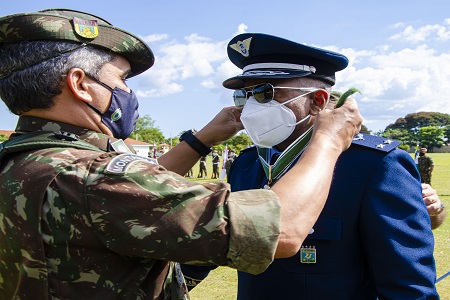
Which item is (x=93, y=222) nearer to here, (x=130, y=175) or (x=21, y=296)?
(x=130, y=175)

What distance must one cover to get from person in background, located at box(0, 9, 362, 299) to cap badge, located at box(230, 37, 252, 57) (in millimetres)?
990

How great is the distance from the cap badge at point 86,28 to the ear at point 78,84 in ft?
0.49

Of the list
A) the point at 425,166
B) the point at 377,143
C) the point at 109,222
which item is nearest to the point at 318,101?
the point at 377,143

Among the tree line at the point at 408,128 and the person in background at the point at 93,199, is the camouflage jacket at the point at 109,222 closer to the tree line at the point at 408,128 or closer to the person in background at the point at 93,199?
the person in background at the point at 93,199

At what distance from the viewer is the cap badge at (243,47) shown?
270cm

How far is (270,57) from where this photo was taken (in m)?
2.62

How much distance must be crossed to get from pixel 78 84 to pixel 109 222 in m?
0.67

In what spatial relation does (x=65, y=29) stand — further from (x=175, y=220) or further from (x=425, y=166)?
(x=425, y=166)

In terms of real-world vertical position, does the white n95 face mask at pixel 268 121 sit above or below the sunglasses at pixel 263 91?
below

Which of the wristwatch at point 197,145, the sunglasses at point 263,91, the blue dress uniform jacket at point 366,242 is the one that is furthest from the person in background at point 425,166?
the blue dress uniform jacket at point 366,242

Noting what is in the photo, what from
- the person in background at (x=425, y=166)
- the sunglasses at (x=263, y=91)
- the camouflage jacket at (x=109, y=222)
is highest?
the sunglasses at (x=263, y=91)

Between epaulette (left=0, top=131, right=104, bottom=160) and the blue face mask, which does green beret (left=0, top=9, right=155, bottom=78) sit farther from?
epaulette (left=0, top=131, right=104, bottom=160)

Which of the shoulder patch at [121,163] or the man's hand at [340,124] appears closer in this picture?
the shoulder patch at [121,163]

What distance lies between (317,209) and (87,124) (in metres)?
1.03
